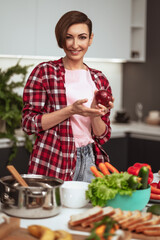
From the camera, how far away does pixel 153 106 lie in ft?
15.6

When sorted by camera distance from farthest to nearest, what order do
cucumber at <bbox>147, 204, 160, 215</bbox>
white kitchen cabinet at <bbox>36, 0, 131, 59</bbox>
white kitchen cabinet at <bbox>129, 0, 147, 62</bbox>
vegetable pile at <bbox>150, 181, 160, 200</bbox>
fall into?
white kitchen cabinet at <bbox>129, 0, 147, 62</bbox> → white kitchen cabinet at <bbox>36, 0, 131, 59</bbox> → vegetable pile at <bbox>150, 181, 160, 200</bbox> → cucumber at <bbox>147, 204, 160, 215</bbox>

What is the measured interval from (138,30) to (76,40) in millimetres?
2904

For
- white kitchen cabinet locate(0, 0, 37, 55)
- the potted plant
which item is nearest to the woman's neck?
the potted plant

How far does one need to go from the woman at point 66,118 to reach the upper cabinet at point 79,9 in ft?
5.42

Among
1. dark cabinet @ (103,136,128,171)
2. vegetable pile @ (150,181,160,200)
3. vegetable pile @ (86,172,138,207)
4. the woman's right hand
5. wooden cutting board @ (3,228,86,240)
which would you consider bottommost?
dark cabinet @ (103,136,128,171)

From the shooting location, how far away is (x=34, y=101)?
6.56 feet

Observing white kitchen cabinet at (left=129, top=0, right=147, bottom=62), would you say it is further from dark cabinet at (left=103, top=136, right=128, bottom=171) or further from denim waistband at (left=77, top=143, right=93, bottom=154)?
denim waistband at (left=77, top=143, right=93, bottom=154)

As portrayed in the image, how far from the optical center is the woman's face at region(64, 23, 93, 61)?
1992mm

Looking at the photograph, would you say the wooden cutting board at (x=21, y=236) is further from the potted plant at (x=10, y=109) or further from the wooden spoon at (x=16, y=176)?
the potted plant at (x=10, y=109)

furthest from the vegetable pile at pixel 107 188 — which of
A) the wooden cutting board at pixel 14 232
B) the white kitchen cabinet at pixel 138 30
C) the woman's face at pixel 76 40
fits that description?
the white kitchen cabinet at pixel 138 30

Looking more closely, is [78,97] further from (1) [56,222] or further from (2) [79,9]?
(2) [79,9]

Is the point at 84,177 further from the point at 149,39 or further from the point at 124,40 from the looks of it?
the point at 149,39

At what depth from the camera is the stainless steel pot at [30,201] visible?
52.9 inches

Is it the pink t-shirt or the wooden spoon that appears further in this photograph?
the pink t-shirt
